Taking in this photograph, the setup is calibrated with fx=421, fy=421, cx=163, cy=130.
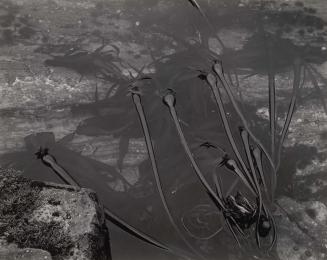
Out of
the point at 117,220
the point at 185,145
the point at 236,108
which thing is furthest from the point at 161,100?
the point at 117,220

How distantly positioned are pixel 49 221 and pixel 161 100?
1.34 metres

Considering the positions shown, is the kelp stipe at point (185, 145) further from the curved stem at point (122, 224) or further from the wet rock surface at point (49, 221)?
the wet rock surface at point (49, 221)

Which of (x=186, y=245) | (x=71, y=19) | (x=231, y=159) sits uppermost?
(x=71, y=19)

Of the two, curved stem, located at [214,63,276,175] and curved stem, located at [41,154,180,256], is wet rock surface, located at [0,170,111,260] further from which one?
curved stem, located at [214,63,276,175]

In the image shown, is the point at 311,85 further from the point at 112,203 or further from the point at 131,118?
the point at 112,203

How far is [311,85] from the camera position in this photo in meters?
3.47

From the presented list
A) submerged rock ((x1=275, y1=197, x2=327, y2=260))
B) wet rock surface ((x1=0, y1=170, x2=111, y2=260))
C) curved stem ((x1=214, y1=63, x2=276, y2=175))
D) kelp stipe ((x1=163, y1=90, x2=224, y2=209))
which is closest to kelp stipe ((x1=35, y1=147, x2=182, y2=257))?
wet rock surface ((x1=0, y1=170, x2=111, y2=260))

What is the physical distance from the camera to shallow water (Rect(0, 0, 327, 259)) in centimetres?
286

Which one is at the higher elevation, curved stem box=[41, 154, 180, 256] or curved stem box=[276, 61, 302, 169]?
curved stem box=[276, 61, 302, 169]

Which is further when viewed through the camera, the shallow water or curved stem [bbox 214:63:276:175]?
curved stem [bbox 214:63:276:175]

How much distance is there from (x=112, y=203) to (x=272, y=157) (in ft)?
3.89

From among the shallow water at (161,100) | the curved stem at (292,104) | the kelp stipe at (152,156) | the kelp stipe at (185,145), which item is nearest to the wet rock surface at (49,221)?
the shallow water at (161,100)

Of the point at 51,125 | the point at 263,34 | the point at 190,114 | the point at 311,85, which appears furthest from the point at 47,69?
the point at 311,85

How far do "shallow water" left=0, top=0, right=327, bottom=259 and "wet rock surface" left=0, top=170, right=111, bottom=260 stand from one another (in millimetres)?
366
